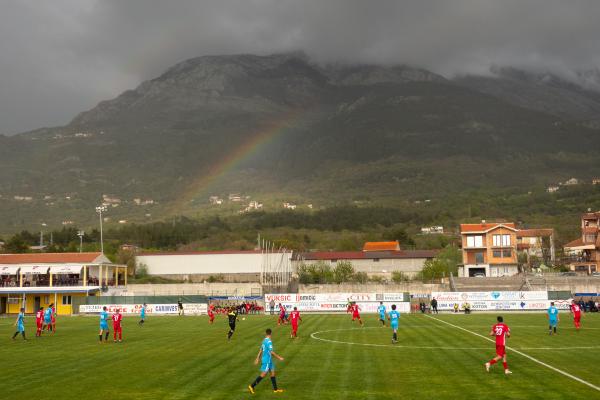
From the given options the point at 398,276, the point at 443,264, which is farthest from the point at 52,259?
the point at 443,264

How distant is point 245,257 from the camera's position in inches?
4530

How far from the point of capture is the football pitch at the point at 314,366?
1958 centimetres

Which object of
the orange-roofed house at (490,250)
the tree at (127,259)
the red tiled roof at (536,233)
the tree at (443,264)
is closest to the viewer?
the orange-roofed house at (490,250)

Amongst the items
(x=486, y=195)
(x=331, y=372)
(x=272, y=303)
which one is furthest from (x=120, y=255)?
(x=486, y=195)

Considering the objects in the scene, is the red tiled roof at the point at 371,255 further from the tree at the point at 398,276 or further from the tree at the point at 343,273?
the tree at the point at 343,273

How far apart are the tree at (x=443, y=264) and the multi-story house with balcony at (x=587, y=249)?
1945cm

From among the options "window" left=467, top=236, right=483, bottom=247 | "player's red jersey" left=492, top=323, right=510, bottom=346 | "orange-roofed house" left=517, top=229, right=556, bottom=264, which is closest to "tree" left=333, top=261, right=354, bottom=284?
"window" left=467, top=236, right=483, bottom=247

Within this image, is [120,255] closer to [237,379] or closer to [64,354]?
[64,354]

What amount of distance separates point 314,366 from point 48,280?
217 ft

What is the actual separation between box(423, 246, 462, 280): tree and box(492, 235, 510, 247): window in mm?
8885

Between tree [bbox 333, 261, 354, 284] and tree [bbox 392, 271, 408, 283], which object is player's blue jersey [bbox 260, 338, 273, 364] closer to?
tree [bbox 333, 261, 354, 284]

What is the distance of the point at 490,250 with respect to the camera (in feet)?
350

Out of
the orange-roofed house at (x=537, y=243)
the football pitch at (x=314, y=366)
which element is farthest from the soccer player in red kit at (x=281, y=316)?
the orange-roofed house at (x=537, y=243)

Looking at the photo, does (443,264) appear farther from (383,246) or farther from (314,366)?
(314,366)
